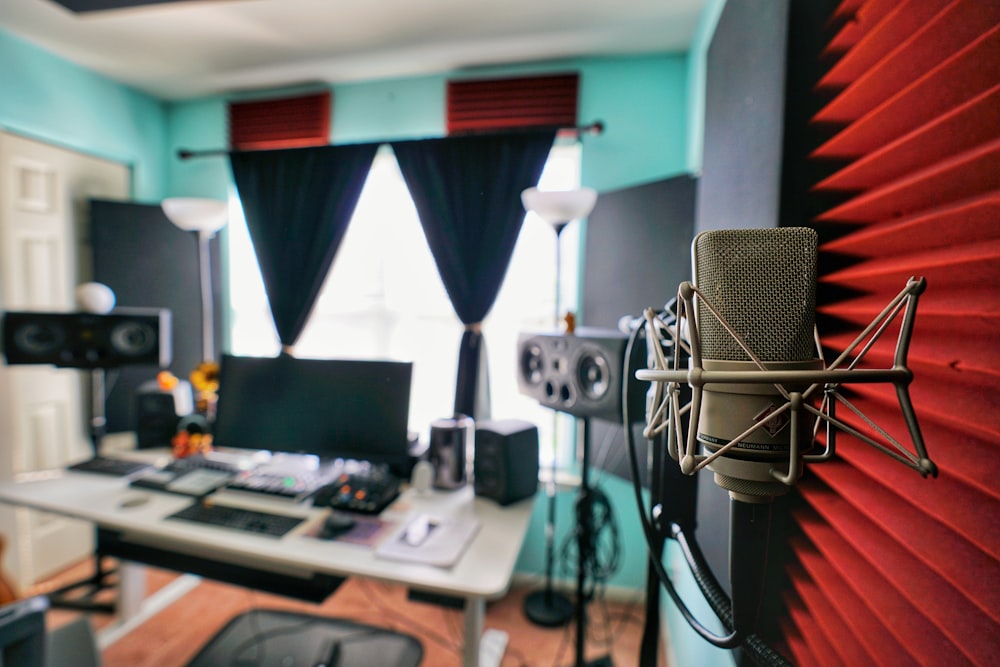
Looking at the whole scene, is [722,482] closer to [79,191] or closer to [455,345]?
[455,345]

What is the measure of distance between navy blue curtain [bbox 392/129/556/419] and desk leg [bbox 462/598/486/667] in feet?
3.52

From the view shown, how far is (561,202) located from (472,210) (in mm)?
763

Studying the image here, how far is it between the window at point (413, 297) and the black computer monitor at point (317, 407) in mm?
839

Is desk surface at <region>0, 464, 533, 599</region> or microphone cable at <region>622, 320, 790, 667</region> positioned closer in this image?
microphone cable at <region>622, 320, 790, 667</region>

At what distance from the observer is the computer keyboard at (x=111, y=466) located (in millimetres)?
1908

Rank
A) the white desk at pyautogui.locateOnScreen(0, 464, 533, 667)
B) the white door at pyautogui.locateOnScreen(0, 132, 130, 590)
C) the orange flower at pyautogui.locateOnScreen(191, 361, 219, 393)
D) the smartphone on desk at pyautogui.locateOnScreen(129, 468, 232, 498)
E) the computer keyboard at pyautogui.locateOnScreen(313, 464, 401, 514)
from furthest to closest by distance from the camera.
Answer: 1. the white door at pyautogui.locateOnScreen(0, 132, 130, 590)
2. the orange flower at pyautogui.locateOnScreen(191, 361, 219, 393)
3. the smartphone on desk at pyautogui.locateOnScreen(129, 468, 232, 498)
4. the computer keyboard at pyautogui.locateOnScreen(313, 464, 401, 514)
5. the white desk at pyautogui.locateOnScreen(0, 464, 533, 667)

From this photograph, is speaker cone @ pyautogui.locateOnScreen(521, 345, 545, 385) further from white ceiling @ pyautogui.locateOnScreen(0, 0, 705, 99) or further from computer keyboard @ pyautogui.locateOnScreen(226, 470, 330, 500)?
white ceiling @ pyautogui.locateOnScreen(0, 0, 705, 99)

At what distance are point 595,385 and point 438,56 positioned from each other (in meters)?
2.11

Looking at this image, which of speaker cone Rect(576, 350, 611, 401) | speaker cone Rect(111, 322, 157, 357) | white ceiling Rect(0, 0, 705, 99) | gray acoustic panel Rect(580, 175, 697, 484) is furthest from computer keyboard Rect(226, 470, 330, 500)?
white ceiling Rect(0, 0, 705, 99)

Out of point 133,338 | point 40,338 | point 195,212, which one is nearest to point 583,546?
point 133,338

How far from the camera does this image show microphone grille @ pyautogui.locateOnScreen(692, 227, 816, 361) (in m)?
0.44

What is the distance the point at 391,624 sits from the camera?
2.18 meters

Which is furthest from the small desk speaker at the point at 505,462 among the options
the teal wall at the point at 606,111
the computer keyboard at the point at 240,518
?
the teal wall at the point at 606,111

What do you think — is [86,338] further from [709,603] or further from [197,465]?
[709,603]
